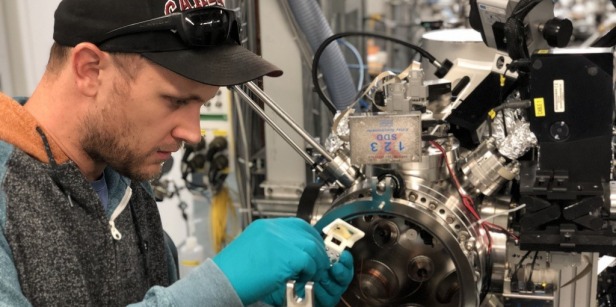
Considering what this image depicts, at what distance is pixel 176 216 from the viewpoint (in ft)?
11.3

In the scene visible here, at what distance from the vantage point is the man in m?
1.25

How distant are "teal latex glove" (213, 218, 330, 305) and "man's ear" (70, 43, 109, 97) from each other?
1.21ft

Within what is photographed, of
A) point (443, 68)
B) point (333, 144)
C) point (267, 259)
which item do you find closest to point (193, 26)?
point (267, 259)

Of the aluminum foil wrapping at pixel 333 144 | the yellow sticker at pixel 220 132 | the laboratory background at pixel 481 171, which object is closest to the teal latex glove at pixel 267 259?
the laboratory background at pixel 481 171

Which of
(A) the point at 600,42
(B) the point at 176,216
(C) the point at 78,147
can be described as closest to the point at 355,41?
(B) the point at 176,216

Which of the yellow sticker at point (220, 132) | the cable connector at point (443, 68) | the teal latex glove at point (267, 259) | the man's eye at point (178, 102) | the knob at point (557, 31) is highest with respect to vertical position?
the knob at point (557, 31)

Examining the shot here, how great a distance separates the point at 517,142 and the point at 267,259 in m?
0.68

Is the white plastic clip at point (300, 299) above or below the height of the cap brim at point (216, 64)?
below

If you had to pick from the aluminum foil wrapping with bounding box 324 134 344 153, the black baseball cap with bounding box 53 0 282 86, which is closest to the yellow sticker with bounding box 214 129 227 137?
the aluminum foil wrapping with bounding box 324 134 344 153

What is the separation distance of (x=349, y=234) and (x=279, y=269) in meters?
0.26

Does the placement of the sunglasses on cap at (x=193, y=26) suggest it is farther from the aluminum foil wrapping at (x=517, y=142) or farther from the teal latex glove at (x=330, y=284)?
the aluminum foil wrapping at (x=517, y=142)


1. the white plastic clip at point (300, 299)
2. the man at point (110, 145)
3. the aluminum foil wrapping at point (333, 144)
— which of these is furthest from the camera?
the aluminum foil wrapping at point (333, 144)

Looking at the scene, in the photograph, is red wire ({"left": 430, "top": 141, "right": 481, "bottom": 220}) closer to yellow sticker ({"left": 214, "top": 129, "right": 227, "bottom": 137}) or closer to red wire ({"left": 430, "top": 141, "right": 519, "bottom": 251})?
red wire ({"left": 430, "top": 141, "right": 519, "bottom": 251})

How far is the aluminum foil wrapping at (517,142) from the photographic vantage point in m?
1.68
